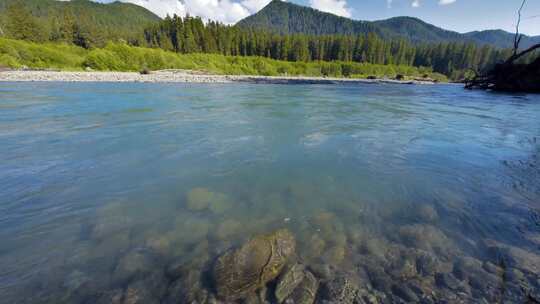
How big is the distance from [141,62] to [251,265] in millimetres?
73480

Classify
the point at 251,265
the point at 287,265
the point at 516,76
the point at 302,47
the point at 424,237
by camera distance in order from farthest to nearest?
the point at 302,47 → the point at 516,76 → the point at 424,237 → the point at 287,265 → the point at 251,265

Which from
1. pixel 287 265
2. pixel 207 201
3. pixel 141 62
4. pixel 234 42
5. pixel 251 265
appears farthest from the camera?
pixel 234 42

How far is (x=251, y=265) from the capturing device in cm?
284

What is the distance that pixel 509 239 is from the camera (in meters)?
3.30

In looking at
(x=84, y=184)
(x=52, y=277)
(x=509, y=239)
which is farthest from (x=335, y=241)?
(x=84, y=184)

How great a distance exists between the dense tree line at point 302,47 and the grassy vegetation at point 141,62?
1404 cm

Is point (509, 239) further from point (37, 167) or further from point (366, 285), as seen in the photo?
point (37, 167)

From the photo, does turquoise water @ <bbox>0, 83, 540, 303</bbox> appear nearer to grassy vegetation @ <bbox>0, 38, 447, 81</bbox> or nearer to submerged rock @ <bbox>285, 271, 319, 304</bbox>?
submerged rock @ <bbox>285, 271, 319, 304</bbox>

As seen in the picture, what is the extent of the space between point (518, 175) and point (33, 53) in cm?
7518

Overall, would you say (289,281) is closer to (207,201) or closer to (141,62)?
(207,201)

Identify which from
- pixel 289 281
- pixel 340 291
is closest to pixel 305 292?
pixel 289 281

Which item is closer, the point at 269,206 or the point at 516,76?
the point at 269,206

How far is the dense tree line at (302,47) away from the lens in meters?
91.1

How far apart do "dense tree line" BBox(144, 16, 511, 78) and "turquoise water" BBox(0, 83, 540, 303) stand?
91.2 metres
